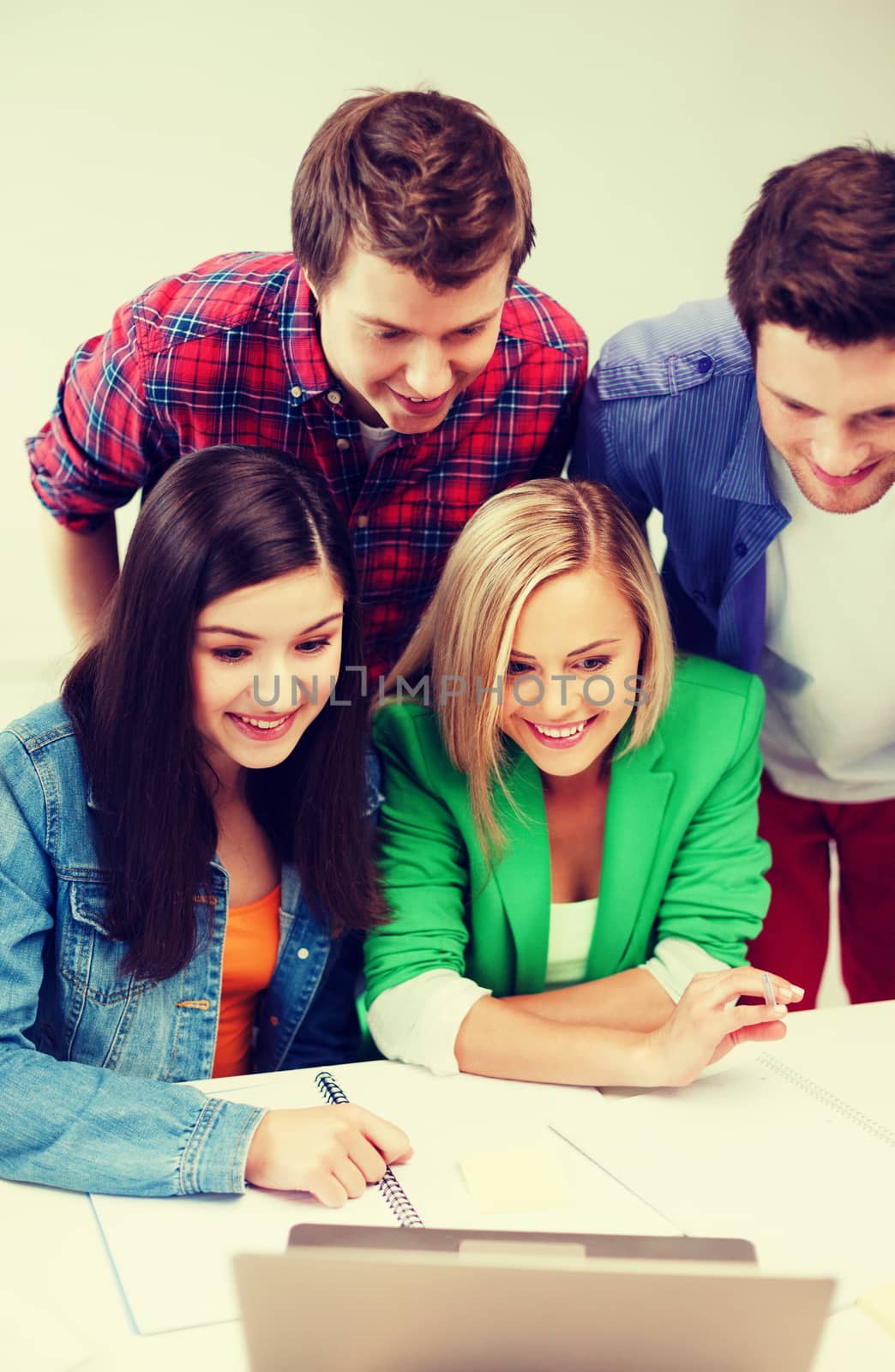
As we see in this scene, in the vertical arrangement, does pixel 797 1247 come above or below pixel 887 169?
below

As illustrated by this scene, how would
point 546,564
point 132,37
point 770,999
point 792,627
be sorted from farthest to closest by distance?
1. point 132,37
2. point 792,627
3. point 546,564
4. point 770,999

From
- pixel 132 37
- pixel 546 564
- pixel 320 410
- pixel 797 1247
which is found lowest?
pixel 797 1247

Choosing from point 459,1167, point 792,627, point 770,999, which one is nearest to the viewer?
point 459,1167

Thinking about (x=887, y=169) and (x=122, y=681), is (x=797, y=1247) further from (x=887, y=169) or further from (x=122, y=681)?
(x=887, y=169)

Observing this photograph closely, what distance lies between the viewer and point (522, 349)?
A: 5.41ft

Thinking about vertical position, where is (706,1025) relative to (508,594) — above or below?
below

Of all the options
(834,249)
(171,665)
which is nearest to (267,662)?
(171,665)

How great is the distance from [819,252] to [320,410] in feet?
2.11

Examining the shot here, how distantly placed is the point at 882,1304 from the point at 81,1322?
0.64 meters

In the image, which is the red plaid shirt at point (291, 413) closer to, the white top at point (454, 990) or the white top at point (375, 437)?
the white top at point (375, 437)

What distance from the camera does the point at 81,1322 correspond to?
0.97 m

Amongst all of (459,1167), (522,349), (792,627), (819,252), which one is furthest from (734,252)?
(459,1167)

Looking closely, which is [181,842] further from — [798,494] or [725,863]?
[798,494]

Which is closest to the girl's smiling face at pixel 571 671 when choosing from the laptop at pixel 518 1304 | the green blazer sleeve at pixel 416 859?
the green blazer sleeve at pixel 416 859
